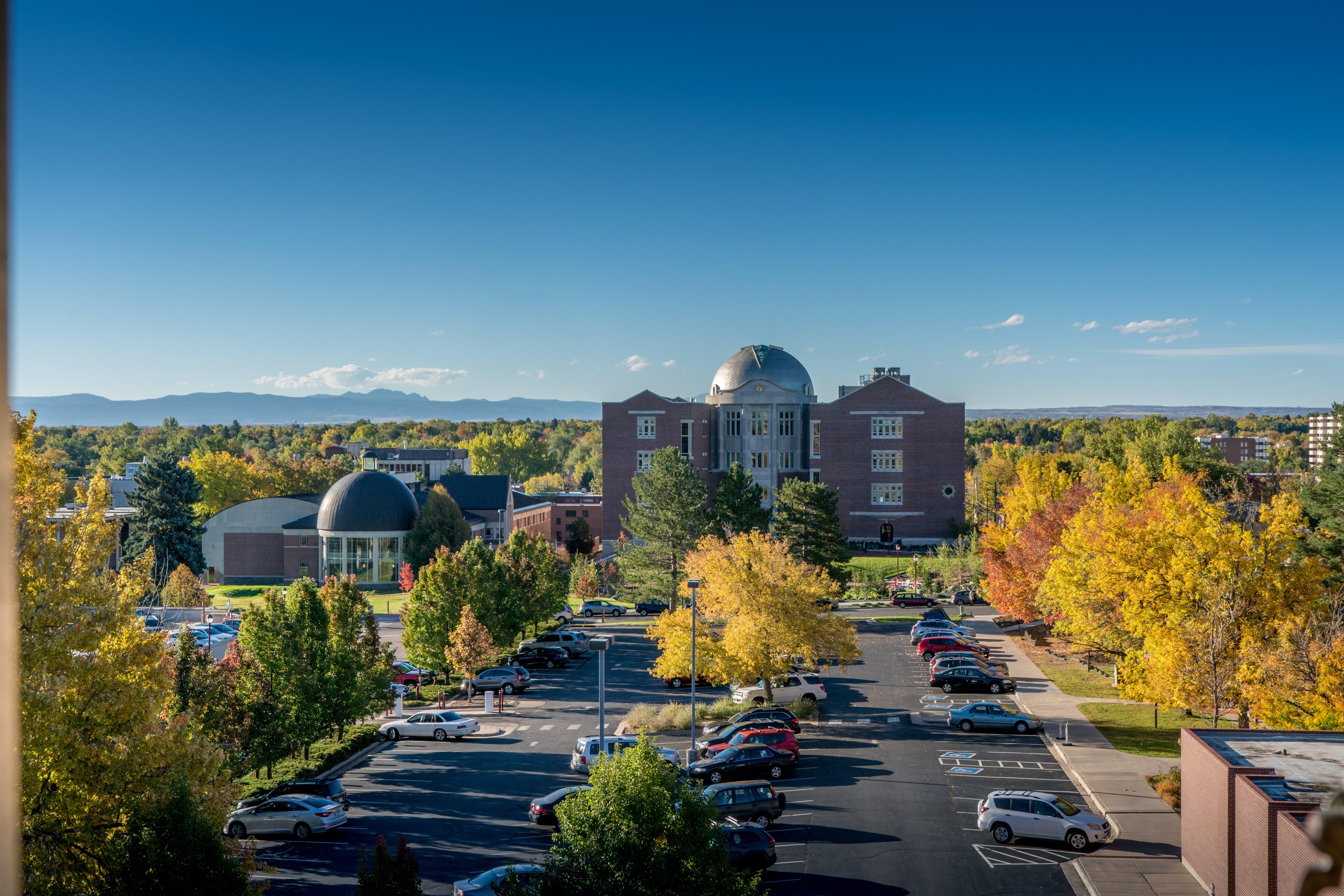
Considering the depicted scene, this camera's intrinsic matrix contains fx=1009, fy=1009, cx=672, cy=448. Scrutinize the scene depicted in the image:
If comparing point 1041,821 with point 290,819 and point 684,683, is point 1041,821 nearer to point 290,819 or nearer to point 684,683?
point 290,819

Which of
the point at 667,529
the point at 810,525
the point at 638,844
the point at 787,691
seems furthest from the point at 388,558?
the point at 638,844

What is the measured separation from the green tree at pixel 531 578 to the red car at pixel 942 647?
20.6 meters

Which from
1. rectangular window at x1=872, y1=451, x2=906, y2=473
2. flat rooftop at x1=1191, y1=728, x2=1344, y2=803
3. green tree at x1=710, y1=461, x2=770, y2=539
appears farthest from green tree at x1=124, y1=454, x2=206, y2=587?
flat rooftop at x1=1191, y1=728, x2=1344, y2=803

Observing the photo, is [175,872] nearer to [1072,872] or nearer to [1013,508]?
[1072,872]

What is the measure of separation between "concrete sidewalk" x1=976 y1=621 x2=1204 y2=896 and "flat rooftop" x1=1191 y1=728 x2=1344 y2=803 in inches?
120

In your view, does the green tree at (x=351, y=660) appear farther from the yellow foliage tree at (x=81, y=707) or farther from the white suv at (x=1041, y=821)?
the white suv at (x=1041, y=821)

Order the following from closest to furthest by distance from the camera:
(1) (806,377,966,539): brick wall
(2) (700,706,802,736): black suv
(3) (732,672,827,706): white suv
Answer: (2) (700,706,802,736): black suv → (3) (732,672,827,706): white suv → (1) (806,377,966,539): brick wall

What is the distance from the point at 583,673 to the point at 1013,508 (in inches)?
1051

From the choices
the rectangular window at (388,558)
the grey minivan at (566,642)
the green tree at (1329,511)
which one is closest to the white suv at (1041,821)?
the green tree at (1329,511)

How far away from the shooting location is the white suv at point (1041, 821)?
24875 mm

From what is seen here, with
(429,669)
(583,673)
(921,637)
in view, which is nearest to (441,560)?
(429,669)

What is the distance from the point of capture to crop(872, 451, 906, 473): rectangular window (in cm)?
8938

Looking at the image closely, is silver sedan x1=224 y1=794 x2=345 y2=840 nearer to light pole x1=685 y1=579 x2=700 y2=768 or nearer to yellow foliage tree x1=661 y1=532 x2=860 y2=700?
light pole x1=685 y1=579 x2=700 y2=768

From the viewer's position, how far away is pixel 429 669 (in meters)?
48.3
